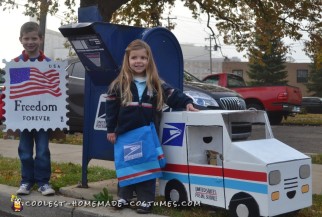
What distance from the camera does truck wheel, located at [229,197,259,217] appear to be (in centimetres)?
379

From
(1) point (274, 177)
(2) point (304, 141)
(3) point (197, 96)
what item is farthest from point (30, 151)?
(2) point (304, 141)

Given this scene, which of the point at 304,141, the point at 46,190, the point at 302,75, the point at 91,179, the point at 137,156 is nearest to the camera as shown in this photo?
the point at 137,156

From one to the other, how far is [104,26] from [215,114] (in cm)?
142

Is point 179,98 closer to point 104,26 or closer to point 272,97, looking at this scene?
point 104,26

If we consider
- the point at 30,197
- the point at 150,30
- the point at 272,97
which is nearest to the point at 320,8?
the point at 272,97

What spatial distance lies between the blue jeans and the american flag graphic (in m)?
0.42

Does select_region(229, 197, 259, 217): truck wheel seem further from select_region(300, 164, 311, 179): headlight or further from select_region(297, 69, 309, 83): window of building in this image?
select_region(297, 69, 309, 83): window of building

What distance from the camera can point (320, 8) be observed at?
14.3 meters

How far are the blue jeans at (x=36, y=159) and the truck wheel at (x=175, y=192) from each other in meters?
1.44

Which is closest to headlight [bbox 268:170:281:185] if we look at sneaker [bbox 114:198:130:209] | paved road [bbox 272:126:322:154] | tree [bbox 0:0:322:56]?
sneaker [bbox 114:198:130:209]

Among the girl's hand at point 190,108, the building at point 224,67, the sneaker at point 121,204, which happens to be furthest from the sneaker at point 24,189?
the building at point 224,67

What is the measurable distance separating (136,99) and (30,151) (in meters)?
1.63

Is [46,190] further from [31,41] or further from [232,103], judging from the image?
[232,103]

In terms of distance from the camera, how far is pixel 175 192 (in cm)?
444
